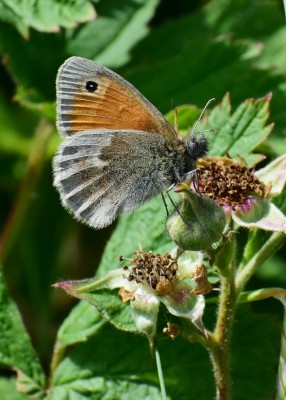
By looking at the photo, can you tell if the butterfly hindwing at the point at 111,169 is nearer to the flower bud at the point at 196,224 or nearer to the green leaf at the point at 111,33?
the flower bud at the point at 196,224

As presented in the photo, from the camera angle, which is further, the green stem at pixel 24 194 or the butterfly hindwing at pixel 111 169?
the green stem at pixel 24 194

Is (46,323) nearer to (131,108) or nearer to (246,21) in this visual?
(131,108)

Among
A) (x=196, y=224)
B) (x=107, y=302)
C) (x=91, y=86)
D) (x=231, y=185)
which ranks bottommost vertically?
(x=107, y=302)

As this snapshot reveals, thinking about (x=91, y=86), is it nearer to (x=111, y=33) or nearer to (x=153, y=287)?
(x=153, y=287)

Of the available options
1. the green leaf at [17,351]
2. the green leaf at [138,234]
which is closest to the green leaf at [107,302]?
the green leaf at [138,234]

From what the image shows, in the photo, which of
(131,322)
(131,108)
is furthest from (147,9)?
(131,322)

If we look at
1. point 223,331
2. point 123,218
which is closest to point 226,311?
point 223,331

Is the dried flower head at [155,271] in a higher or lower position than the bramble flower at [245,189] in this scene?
lower
